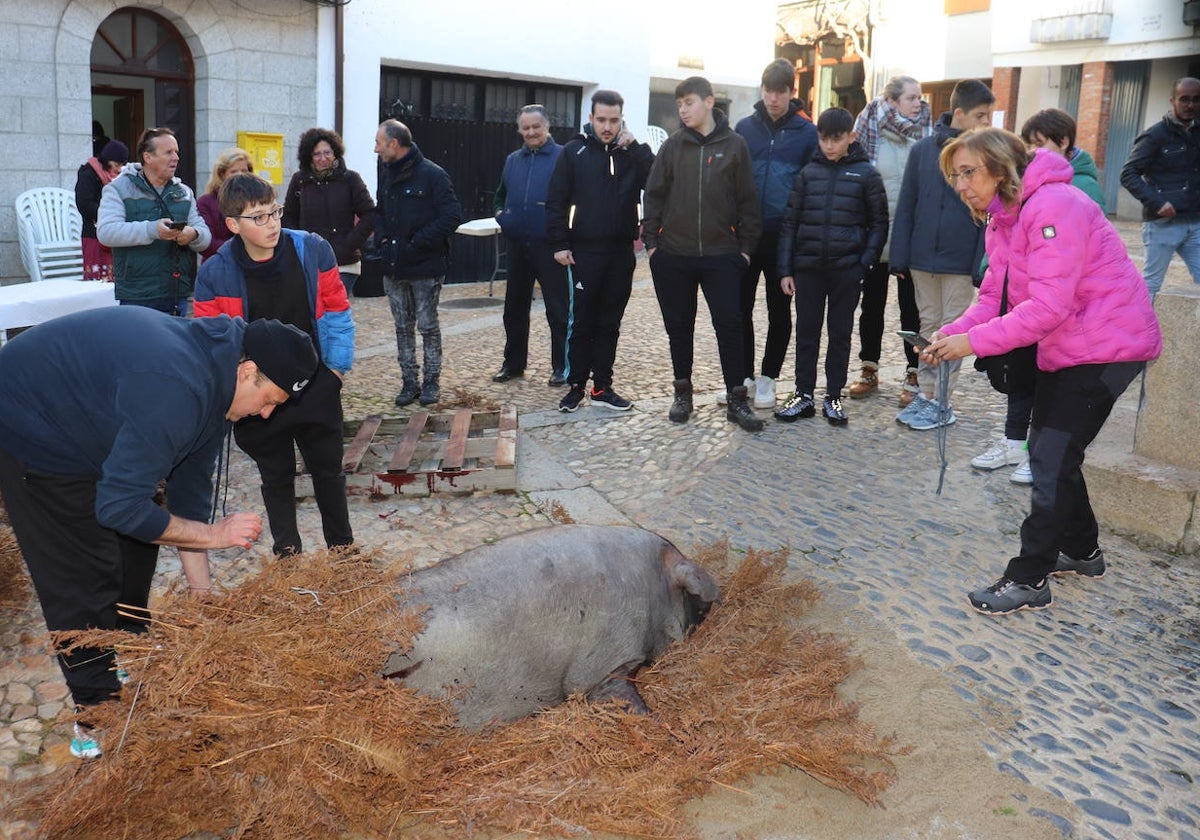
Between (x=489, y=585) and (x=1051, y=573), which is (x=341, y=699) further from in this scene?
(x=1051, y=573)

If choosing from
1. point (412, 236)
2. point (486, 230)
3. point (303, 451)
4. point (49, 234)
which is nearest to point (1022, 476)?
point (303, 451)

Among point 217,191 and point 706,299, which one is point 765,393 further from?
point 217,191

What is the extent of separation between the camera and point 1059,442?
4.67m

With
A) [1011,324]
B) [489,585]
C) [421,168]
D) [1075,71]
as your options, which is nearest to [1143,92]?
[1075,71]

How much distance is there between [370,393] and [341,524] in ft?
13.0

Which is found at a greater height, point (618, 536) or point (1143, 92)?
point (1143, 92)

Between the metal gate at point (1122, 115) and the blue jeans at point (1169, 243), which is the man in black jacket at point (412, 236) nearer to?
the blue jeans at point (1169, 243)

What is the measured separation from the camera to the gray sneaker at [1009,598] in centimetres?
479

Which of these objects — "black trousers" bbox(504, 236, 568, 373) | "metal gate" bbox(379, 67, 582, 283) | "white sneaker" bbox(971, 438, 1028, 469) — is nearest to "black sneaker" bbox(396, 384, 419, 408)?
"black trousers" bbox(504, 236, 568, 373)

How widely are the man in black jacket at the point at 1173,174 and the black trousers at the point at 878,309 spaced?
208 cm

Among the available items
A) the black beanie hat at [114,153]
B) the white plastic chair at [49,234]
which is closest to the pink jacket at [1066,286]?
the black beanie hat at [114,153]

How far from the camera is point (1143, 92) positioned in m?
24.0

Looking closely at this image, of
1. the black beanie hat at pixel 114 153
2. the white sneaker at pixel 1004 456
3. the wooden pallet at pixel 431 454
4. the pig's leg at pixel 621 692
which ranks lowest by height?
the pig's leg at pixel 621 692

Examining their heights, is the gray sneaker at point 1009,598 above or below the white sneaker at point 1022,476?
below
